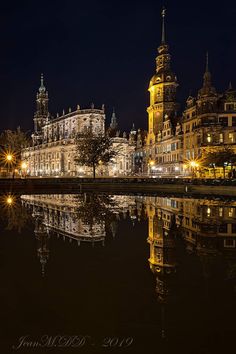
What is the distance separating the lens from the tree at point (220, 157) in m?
60.3

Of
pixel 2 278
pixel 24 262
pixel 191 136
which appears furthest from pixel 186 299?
pixel 191 136

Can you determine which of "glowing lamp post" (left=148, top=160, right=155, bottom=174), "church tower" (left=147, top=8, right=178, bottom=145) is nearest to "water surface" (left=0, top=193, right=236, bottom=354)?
"glowing lamp post" (left=148, top=160, right=155, bottom=174)

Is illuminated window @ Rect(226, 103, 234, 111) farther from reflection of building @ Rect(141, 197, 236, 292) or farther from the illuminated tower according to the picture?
the illuminated tower

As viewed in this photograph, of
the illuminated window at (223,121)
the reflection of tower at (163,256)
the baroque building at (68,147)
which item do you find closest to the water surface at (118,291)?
the reflection of tower at (163,256)

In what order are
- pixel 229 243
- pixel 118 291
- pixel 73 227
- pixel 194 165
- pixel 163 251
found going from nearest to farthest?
pixel 118 291, pixel 163 251, pixel 229 243, pixel 73 227, pixel 194 165

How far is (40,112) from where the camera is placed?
19025 cm

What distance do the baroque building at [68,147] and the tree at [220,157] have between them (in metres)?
55.9

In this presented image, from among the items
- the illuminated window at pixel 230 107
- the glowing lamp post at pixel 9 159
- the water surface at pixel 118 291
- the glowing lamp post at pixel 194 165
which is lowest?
the water surface at pixel 118 291

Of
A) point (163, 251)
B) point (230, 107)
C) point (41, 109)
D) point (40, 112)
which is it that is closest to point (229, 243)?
point (163, 251)

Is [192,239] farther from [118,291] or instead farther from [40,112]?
[40,112]

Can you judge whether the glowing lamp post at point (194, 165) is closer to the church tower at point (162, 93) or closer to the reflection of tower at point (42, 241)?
the church tower at point (162, 93)

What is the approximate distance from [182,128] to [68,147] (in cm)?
6707

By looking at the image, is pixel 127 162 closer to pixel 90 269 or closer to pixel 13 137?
pixel 13 137

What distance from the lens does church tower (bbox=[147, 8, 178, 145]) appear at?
3962 inches
